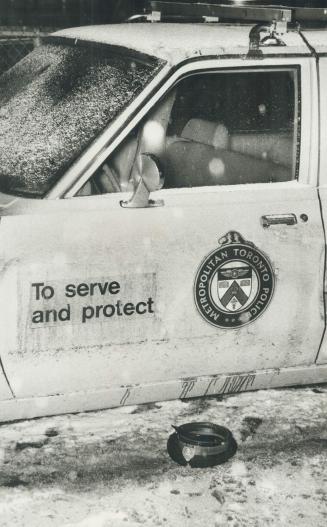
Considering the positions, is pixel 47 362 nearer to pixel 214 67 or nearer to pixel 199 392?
pixel 199 392

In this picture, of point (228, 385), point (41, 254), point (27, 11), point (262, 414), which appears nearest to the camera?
point (41, 254)

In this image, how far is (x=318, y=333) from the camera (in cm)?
372

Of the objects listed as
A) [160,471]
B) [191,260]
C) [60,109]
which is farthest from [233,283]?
[60,109]

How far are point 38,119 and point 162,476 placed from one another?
1.64m

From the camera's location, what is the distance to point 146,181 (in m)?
3.25

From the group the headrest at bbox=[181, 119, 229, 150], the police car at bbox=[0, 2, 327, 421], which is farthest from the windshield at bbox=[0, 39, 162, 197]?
the headrest at bbox=[181, 119, 229, 150]

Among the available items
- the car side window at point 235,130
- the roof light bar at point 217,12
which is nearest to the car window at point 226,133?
the car side window at point 235,130

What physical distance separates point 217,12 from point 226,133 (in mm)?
668

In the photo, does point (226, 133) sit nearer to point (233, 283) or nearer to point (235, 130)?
point (235, 130)

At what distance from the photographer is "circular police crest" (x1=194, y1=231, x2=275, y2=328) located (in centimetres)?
344

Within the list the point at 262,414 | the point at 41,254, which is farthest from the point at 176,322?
the point at 262,414

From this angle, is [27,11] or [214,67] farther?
[27,11]

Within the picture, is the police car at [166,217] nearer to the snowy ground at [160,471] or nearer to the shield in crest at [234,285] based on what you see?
the shield in crest at [234,285]

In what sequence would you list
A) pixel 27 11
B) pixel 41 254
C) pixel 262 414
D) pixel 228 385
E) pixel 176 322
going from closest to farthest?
pixel 41 254
pixel 176 322
pixel 228 385
pixel 262 414
pixel 27 11
